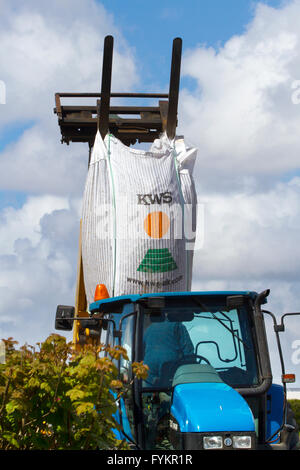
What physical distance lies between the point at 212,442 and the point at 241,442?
7.4 inches

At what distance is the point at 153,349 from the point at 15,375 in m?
1.55

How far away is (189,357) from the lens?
15.9 ft

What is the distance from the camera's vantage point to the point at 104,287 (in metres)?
7.23

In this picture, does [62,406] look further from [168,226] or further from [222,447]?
[168,226]

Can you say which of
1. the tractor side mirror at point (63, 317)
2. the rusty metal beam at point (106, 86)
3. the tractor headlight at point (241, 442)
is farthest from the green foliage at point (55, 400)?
the rusty metal beam at point (106, 86)

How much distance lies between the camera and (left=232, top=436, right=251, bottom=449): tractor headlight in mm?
3982

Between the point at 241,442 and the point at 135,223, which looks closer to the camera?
the point at 241,442

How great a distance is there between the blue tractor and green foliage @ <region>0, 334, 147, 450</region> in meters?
0.96

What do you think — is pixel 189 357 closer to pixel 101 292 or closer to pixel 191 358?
pixel 191 358

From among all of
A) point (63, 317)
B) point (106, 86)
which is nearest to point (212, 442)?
point (63, 317)

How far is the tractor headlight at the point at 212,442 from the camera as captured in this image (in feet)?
13.0

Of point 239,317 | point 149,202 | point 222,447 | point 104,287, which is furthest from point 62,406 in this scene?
point 149,202

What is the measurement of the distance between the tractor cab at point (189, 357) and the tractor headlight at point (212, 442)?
369 mm

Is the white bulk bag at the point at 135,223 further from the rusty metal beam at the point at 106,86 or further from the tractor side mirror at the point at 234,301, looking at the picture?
the tractor side mirror at the point at 234,301
